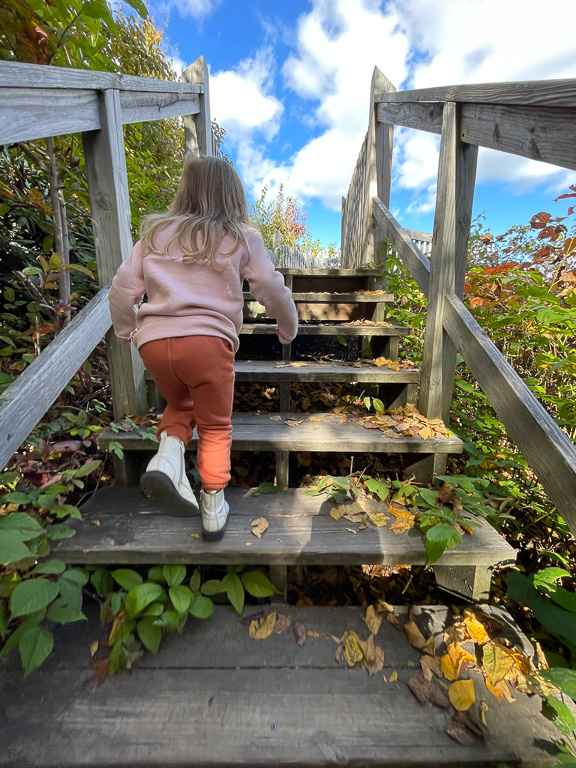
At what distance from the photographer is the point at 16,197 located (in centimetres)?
206

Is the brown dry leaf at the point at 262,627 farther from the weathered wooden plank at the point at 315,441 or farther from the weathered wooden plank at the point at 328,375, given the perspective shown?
the weathered wooden plank at the point at 328,375

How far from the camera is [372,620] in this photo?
4.30 feet

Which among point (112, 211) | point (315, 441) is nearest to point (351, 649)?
point (315, 441)

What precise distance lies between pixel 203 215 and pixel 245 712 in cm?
160

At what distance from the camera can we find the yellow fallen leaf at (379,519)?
4.82 feet

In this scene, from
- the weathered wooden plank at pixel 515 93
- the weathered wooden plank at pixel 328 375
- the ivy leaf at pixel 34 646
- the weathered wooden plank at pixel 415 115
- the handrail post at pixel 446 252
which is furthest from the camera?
the weathered wooden plank at pixel 328 375

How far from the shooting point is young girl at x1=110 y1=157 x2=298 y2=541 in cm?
132

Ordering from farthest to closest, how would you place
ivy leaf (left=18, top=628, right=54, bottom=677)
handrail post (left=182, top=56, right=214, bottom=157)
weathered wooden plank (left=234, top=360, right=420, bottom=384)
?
handrail post (left=182, top=56, right=214, bottom=157) < weathered wooden plank (left=234, top=360, right=420, bottom=384) < ivy leaf (left=18, top=628, right=54, bottom=677)

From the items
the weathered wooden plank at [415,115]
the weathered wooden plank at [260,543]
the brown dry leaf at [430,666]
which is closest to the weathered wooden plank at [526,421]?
the weathered wooden plank at [260,543]

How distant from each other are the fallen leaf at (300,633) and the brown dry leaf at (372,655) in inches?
7.4

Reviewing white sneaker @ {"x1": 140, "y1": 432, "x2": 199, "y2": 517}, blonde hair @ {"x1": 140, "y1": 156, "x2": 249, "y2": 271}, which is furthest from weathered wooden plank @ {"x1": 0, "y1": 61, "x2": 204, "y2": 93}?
white sneaker @ {"x1": 140, "y1": 432, "x2": 199, "y2": 517}

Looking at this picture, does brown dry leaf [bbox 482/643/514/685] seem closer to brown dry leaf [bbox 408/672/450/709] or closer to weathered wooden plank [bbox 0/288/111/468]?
brown dry leaf [bbox 408/672/450/709]

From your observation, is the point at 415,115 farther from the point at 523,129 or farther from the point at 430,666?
the point at 430,666

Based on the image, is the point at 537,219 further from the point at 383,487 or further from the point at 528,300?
the point at 383,487
